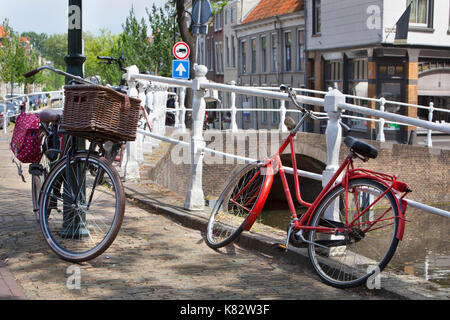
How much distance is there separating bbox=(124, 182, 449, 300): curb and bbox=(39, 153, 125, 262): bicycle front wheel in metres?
1.12

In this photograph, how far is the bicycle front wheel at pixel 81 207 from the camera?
438 cm

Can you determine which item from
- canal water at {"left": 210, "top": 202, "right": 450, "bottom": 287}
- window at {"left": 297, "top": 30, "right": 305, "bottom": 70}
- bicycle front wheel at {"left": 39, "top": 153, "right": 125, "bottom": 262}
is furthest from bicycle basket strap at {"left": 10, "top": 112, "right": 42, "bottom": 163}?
window at {"left": 297, "top": 30, "right": 305, "bottom": 70}

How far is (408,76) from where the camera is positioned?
84.9 ft

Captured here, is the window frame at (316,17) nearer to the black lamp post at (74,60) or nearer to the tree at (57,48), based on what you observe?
the black lamp post at (74,60)

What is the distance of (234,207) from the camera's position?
5.45m

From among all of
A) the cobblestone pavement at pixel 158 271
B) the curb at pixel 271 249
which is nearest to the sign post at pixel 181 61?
the curb at pixel 271 249

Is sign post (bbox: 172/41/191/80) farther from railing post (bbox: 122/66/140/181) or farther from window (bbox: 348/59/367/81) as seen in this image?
window (bbox: 348/59/367/81)

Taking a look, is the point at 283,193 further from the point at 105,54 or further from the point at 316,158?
the point at 105,54

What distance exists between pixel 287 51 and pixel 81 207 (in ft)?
105

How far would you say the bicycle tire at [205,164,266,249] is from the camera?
502 cm

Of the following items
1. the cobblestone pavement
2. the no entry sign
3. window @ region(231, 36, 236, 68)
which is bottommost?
the cobblestone pavement

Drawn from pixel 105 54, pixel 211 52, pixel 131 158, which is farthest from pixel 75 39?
pixel 105 54

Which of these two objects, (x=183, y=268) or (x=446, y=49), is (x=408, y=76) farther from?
(x=183, y=268)
